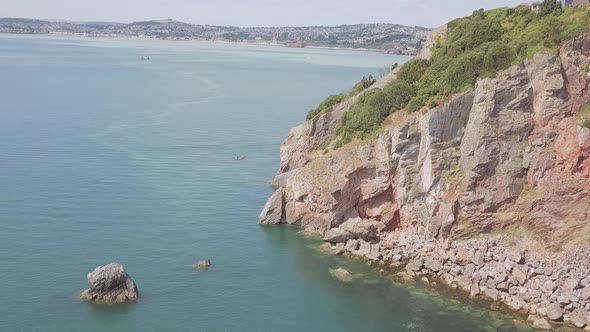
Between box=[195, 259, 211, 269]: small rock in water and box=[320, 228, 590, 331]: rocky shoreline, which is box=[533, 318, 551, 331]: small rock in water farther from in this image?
box=[195, 259, 211, 269]: small rock in water

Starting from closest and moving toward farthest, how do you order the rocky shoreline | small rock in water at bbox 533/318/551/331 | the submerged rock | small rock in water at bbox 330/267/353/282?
small rock in water at bbox 533/318/551/331
the rocky shoreline
the submerged rock
small rock in water at bbox 330/267/353/282

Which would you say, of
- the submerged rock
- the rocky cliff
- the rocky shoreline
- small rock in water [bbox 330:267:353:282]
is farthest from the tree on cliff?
the submerged rock

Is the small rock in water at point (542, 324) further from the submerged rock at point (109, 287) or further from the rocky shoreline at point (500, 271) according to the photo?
the submerged rock at point (109, 287)

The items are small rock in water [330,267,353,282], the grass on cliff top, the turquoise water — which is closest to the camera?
the turquoise water

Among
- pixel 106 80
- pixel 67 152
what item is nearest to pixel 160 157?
pixel 67 152

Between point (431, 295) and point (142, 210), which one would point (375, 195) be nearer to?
point (431, 295)

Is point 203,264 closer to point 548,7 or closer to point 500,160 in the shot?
point 500,160

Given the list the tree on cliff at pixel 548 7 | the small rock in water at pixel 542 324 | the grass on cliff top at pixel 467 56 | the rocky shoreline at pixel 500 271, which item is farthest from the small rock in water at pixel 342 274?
the tree on cliff at pixel 548 7
